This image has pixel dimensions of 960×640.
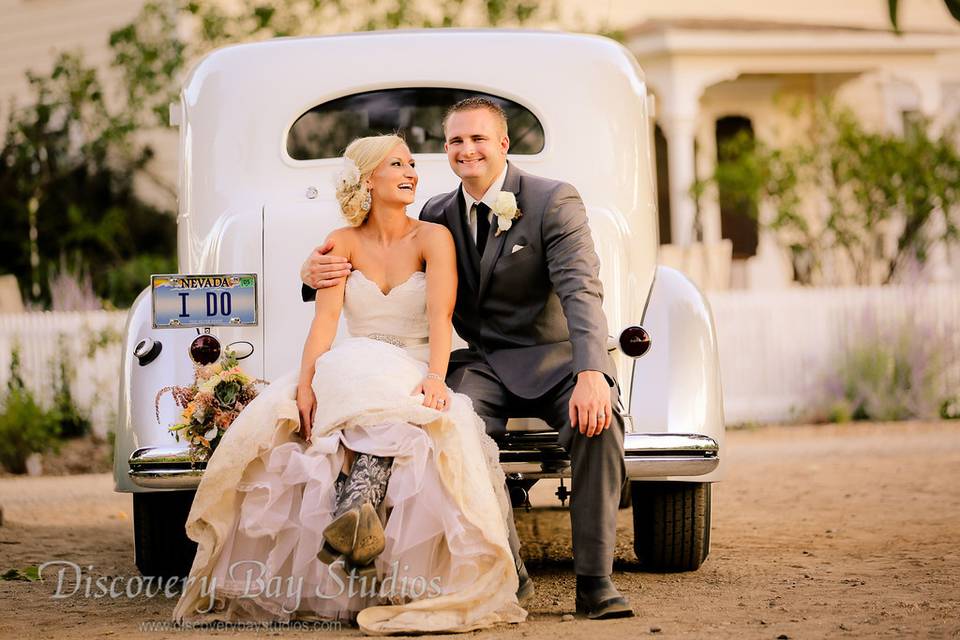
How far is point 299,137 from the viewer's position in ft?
21.1

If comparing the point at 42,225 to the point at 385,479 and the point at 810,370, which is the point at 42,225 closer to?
the point at 810,370

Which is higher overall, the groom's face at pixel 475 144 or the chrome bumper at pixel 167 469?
the groom's face at pixel 475 144

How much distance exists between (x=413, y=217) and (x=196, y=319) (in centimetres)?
99

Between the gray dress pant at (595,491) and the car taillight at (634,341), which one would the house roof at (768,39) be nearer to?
the car taillight at (634,341)

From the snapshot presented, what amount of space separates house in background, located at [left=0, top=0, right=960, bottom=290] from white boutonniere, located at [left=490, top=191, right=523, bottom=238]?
974cm

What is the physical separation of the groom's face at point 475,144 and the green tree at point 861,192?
9.34 metres

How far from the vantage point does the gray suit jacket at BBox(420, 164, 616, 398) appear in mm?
5215

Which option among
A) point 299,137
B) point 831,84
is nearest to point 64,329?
point 299,137

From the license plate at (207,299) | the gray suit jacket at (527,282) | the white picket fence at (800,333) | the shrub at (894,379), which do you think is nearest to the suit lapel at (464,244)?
the gray suit jacket at (527,282)

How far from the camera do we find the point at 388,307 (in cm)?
531

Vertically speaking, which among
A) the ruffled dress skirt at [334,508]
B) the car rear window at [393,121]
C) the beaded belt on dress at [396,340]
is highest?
the car rear window at [393,121]

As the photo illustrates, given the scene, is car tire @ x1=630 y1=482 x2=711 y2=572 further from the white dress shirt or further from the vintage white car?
the white dress shirt

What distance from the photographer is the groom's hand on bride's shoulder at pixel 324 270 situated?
17.3ft

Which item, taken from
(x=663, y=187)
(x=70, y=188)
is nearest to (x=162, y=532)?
(x=70, y=188)
